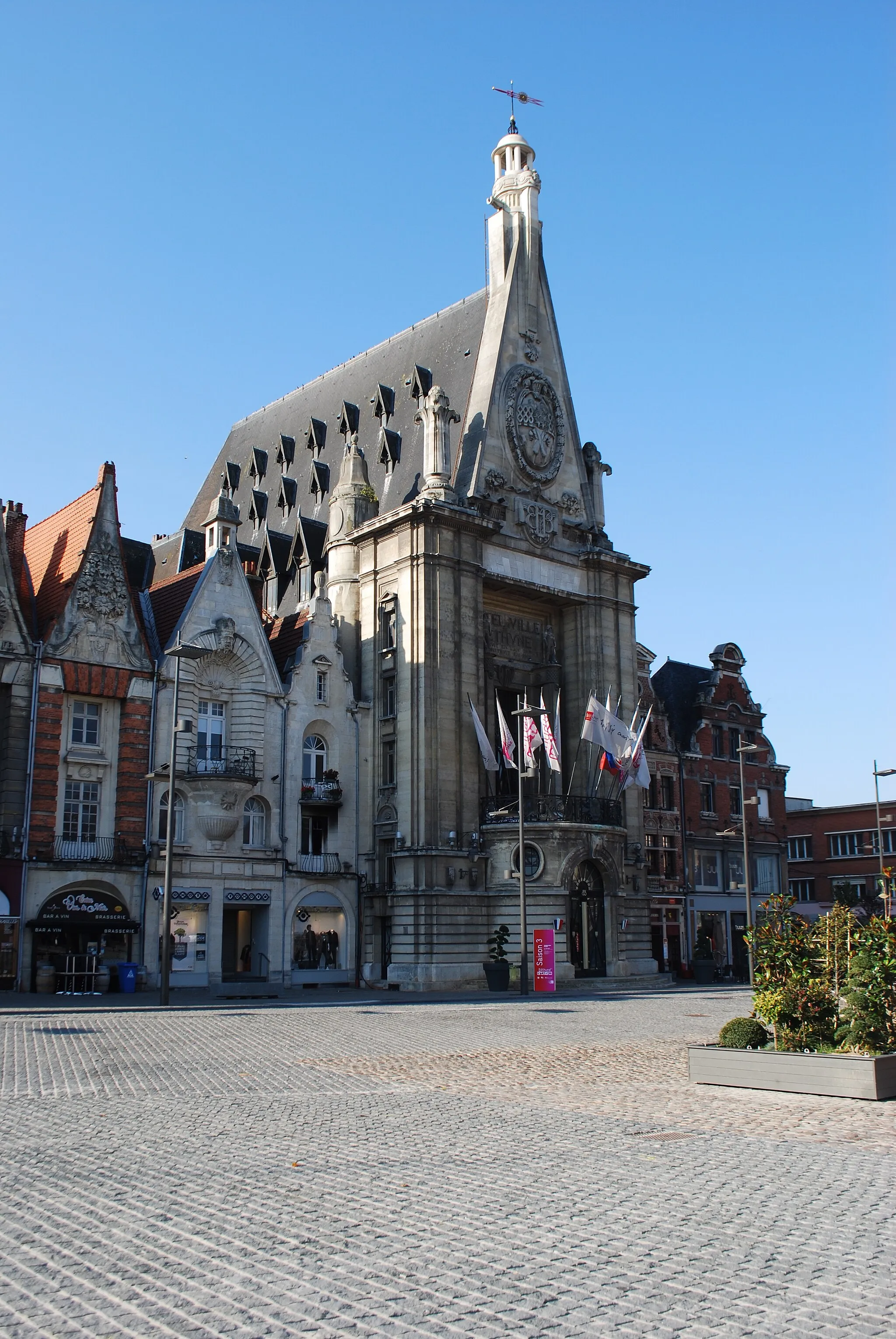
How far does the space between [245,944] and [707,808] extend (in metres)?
30.6

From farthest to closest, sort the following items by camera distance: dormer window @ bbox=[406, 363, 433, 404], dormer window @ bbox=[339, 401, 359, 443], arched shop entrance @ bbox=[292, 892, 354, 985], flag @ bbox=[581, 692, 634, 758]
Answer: dormer window @ bbox=[339, 401, 359, 443] < dormer window @ bbox=[406, 363, 433, 404] < arched shop entrance @ bbox=[292, 892, 354, 985] < flag @ bbox=[581, 692, 634, 758]

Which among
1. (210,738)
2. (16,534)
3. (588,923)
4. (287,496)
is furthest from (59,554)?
(588,923)

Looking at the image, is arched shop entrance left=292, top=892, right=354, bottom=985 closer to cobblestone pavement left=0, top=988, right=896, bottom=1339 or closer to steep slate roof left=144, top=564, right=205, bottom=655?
steep slate roof left=144, top=564, right=205, bottom=655

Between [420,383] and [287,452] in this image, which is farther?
[287,452]

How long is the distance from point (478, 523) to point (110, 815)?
19121 millimetres

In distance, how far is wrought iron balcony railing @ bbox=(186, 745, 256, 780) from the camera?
45156 millimetres

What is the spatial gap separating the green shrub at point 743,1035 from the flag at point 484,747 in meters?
30.6

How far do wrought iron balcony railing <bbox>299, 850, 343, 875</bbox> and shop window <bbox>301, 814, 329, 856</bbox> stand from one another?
1.40ft

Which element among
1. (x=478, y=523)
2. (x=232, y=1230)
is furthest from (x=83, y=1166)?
(x=478, y=523)

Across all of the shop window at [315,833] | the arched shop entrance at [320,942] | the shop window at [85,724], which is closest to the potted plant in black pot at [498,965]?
the arched shop entrance at [320,942]

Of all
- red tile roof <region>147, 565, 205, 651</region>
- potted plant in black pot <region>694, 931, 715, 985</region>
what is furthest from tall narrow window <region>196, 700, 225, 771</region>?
potted plant in black pot <region>694, 931, 715, 985</region>

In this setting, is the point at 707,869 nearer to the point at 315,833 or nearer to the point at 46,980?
the point at 315,833

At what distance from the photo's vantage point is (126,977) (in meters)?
40.3

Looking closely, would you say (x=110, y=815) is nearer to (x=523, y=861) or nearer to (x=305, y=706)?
(x=305, y=706)
